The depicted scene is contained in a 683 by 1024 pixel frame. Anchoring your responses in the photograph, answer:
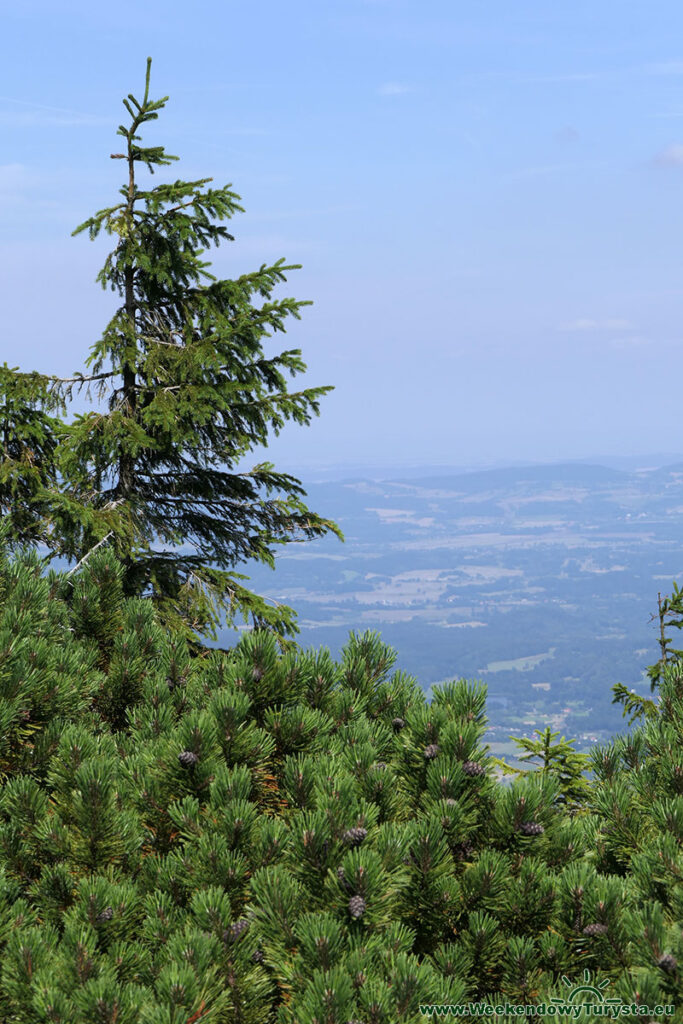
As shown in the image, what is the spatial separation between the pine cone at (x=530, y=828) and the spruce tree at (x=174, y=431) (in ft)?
25.7

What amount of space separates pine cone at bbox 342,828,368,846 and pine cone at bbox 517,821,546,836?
84 cm

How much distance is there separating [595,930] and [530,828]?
1.74 feet

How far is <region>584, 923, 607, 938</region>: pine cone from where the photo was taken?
309 centimetres

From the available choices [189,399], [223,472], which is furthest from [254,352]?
[223,472]

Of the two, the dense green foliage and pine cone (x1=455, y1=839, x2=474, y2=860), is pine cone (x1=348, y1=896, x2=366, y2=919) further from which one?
pine cone (x1=455, y1=839, x2=474, y2=860)

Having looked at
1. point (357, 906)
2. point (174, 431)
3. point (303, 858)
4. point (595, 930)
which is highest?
point (174, 431)

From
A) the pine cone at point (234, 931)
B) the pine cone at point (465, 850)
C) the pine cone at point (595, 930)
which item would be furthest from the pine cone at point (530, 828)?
the pine cone at point (234, 931)

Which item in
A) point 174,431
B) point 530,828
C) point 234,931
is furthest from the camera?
point 174,431

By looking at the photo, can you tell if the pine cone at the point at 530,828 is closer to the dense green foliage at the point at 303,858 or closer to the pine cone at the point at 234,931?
the dense green foliage at the point at 303,858

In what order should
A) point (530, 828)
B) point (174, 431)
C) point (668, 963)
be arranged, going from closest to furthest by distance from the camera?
point (668, 963) < point (530, 828) < point (174, 431)

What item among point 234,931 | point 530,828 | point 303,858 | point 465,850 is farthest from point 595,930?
point 234,931

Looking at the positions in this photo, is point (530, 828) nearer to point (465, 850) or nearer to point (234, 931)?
point (465, 850)

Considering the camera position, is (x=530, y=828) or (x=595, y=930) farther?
(x=530, y=828)

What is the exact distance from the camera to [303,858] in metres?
3.12
